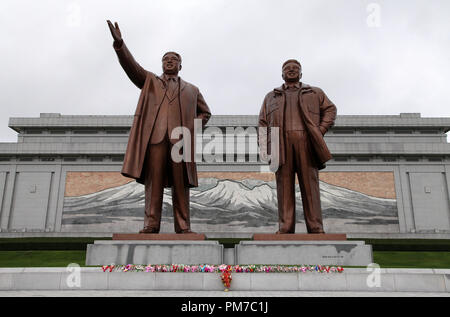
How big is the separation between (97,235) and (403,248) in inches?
608

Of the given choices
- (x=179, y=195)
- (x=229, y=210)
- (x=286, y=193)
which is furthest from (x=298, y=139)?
(x=229, y=210)

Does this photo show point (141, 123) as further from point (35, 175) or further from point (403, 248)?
point (35, 175)

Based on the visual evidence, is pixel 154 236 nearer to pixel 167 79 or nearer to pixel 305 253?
pixel 305 253

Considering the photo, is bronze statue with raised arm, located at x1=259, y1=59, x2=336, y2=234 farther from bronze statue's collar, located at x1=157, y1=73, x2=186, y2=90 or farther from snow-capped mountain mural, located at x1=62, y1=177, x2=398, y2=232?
snow-capped mountain mural, located at x1=62, y1=177, x2=398, y2=232

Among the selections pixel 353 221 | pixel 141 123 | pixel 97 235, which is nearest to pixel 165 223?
pixel 97 235

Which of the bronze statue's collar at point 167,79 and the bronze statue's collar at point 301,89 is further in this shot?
the bronze statue's collar at point 301,89

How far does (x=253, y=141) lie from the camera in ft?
77.5

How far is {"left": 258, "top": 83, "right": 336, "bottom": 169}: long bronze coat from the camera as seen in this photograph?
6074 millimetres

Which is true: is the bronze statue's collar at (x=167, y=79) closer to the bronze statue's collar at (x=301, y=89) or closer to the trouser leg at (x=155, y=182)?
the trouser leg at (x=155, y=182)

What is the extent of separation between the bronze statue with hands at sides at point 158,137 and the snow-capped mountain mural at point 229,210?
15.1 metres

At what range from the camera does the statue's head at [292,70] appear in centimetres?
642

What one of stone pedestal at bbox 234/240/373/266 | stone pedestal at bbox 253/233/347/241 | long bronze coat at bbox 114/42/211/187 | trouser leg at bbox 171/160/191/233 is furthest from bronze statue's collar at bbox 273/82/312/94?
stone pedestal at bbox 234/240/373/266

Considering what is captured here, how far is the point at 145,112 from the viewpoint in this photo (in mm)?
6074

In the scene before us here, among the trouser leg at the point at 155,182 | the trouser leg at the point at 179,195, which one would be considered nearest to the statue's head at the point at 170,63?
the trouser leg at the point at 155,182
